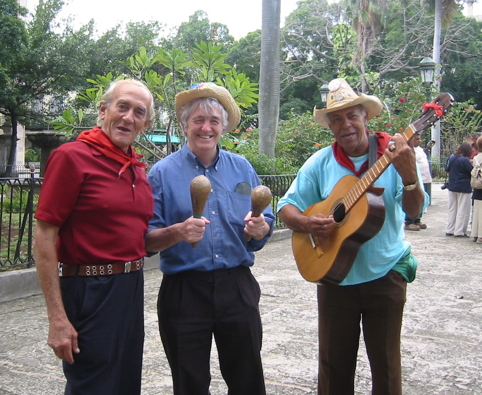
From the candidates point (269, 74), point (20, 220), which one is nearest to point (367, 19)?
point (269, 74)

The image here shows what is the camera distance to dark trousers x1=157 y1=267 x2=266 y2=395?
2.62 metres

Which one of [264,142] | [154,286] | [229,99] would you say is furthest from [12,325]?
[264,142]

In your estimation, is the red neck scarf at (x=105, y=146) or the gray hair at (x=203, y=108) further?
the gray hair at (x=203, y=108)

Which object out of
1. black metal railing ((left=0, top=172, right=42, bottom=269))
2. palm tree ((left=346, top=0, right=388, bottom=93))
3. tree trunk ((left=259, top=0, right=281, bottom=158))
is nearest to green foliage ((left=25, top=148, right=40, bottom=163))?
palm tree ((left=346, top=0, right=388, bottom=93))

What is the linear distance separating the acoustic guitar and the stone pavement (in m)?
1.32

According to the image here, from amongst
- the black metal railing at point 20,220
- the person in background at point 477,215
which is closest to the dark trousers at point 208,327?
the black metal railing at point 20,220

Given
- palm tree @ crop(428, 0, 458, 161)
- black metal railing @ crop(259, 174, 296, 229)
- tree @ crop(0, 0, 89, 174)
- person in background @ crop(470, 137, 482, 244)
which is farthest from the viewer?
tree @ crop(0, 0, 89, 174)

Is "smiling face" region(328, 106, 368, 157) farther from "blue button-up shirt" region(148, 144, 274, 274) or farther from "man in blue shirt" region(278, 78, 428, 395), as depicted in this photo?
"blue button-up shirt" region(148, 144, 274, 274)

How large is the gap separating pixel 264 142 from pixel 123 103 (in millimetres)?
9782

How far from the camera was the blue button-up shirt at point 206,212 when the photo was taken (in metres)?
2.64

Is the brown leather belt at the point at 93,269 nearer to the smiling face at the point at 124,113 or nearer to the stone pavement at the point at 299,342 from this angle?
the smiling face at the point at 124,113

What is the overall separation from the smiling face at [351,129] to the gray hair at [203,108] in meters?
0.59

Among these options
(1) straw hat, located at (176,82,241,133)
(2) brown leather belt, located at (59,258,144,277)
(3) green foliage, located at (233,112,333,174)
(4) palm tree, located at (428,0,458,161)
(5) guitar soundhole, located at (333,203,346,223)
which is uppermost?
(4) palm tree, located at (428,0,458,161)

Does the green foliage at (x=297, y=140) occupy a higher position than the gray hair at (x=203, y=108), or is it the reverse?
the green foliage at (x=297, y=140)
